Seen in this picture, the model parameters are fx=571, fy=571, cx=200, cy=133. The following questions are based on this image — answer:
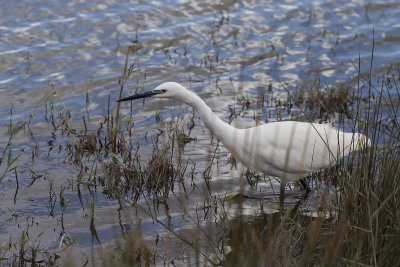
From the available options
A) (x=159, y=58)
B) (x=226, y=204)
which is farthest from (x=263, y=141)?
(x=159, y=58)

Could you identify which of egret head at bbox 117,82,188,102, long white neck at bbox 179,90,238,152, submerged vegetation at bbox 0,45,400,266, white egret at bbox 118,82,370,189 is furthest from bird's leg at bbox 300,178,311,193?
egret head at bbox 117,82,188,102

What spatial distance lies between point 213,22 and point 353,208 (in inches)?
285

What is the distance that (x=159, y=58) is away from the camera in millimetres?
8891

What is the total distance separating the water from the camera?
573cm

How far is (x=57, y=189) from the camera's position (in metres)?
5.36

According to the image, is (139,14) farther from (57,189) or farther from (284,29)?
(57,189)

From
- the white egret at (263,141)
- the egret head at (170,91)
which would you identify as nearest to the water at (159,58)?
the white egret at (263,141)

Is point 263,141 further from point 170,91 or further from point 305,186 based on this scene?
point 170,91

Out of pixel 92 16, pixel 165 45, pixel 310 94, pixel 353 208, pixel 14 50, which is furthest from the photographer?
pixel 92 16

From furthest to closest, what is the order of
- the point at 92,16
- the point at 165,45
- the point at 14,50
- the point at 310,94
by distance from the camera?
the point at 92,16 < the point at 165,45 < the point at 14,50 < the point at 310,94

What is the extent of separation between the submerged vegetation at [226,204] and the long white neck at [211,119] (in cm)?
39

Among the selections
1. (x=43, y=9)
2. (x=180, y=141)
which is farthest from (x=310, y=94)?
(x=43, y=9)

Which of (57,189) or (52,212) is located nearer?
(52,212)

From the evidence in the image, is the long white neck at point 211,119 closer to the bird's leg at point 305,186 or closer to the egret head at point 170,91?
the egret head at point 170,91
